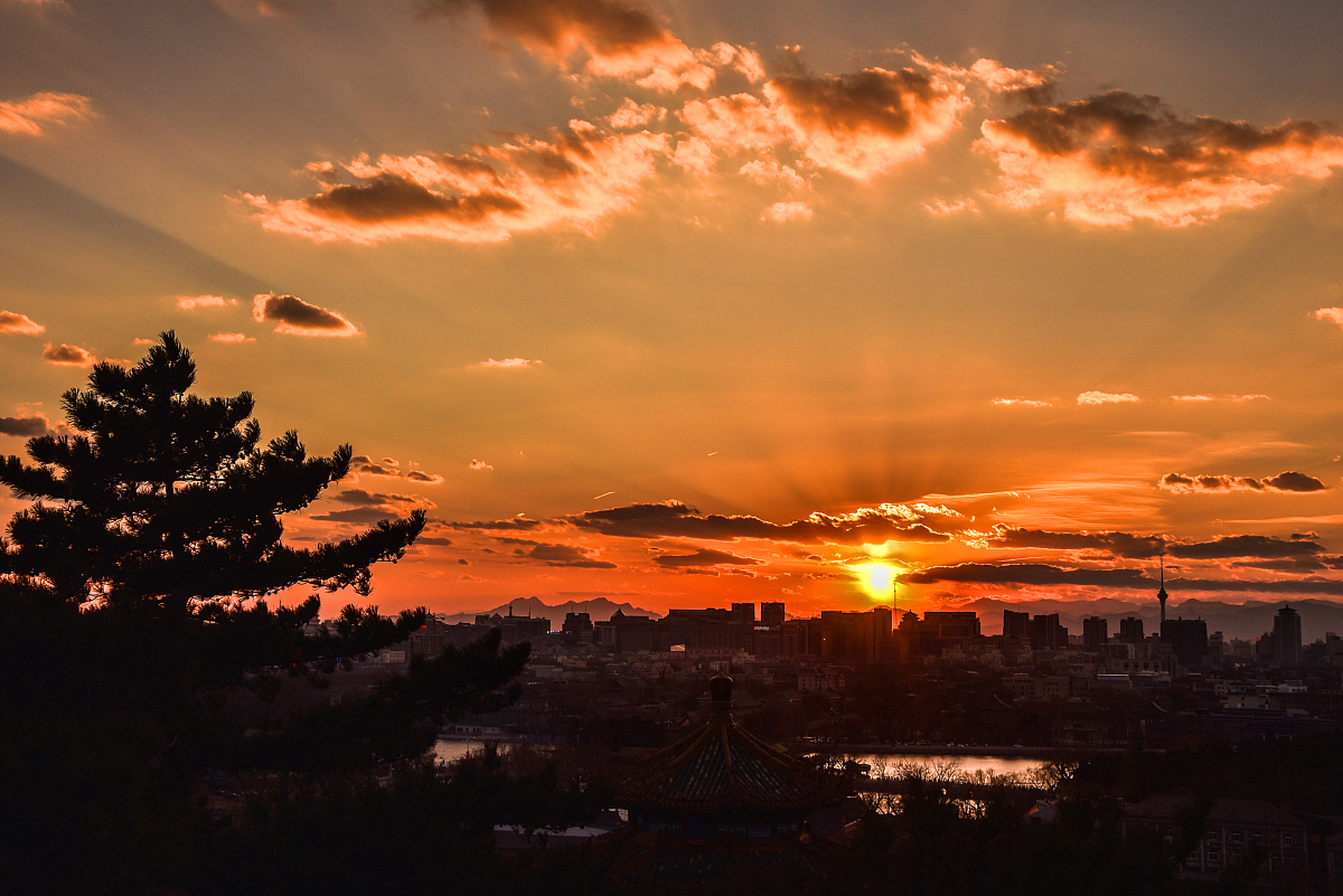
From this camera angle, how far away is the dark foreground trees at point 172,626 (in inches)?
459

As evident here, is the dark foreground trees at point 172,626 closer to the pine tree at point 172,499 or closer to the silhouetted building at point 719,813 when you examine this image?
the pine tree at point 172,499

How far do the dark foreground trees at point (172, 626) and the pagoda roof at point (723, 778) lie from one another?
12.0 ft

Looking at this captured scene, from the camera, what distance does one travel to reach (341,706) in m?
15.2

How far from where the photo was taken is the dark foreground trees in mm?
11664

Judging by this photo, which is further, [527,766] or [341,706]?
[527,766]

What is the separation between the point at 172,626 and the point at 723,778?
23.4 feet

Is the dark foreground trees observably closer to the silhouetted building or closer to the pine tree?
the pine tree

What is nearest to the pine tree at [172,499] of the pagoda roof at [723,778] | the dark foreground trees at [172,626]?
the dark foreground trees at [172,626]

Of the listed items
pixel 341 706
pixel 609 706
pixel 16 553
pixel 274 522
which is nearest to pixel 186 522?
pixel 274 522

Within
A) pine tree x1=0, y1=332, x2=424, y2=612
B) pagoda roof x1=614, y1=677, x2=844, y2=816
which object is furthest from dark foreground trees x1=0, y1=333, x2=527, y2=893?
pagoda roof x1=614, y1=677, x2=844, y2=816

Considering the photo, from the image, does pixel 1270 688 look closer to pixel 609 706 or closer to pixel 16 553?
pixel 609 706

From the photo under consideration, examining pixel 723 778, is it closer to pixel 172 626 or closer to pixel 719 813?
pixel 719 813

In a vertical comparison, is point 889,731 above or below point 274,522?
below

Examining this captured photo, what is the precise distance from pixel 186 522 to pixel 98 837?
6047 mm
